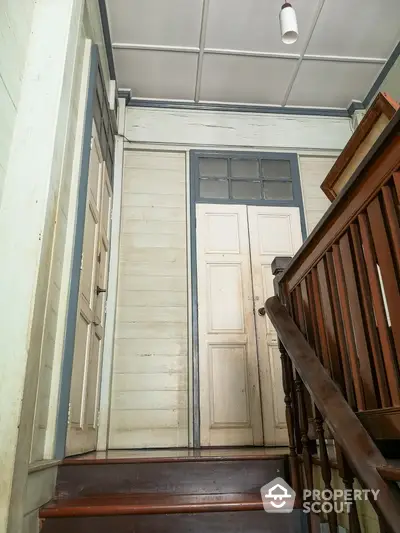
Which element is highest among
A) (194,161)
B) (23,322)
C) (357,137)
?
(194,161)

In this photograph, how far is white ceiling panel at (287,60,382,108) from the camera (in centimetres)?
396

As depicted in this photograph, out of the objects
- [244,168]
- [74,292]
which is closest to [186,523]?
[74,292]

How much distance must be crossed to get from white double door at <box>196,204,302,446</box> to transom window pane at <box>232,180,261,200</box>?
0.42 feet

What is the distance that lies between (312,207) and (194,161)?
1.24 meters

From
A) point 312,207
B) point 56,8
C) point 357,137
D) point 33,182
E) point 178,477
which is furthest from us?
point 312,207

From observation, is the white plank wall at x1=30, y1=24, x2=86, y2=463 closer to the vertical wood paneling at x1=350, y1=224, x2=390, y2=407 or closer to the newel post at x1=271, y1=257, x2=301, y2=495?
the newel post at x1=271, y1=257, x2=301, y2=495

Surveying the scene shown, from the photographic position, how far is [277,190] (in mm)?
4105

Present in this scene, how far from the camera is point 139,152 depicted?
13.4 feet

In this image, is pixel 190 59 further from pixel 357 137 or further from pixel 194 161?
pixel 357 137

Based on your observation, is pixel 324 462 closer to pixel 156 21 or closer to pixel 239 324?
pixel 239 324

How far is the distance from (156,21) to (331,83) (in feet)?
5.91

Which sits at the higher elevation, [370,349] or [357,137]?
[357,137]

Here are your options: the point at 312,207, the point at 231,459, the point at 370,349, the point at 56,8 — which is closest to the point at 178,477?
the point at 231,459

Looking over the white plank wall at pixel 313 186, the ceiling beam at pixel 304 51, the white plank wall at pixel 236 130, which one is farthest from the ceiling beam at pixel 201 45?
the white plank wall at pixel 313 186
